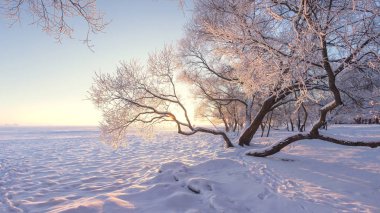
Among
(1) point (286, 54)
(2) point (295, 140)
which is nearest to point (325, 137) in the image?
(2) point (295, 140)

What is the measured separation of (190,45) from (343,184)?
470 inches

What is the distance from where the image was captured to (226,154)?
13.8 metres

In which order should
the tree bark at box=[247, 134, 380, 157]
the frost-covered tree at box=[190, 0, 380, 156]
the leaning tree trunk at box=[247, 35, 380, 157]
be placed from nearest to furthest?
the frost-covered tree at box=[190, 0, 380, 156]
the leaning tree trunk at box=[247, 35, 380, 157]
the tree bark at box=[247, 134, 380, 157]

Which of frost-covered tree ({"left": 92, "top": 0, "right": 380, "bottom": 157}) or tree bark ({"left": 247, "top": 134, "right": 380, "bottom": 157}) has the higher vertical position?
frost-covered tree ({"left": 92, "top": 0, "right": 380, "bottom": 157})

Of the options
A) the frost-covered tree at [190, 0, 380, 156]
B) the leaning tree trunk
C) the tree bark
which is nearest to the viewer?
the frost-covered tree at [190, 0, 380, 156]

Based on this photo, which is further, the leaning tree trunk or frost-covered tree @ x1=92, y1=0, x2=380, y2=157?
the leaning tree trunk

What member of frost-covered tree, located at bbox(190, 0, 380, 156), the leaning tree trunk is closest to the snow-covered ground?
the leaning tree trunk

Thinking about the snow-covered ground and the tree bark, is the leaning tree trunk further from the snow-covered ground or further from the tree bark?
the snow-covered ground

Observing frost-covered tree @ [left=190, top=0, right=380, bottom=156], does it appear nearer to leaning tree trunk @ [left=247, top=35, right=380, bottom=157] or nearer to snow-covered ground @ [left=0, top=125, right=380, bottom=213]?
leaning tree trunk @ [left=247, top=35, right=380, bottom=157]

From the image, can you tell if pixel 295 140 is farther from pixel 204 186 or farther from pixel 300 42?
pixel 300 42

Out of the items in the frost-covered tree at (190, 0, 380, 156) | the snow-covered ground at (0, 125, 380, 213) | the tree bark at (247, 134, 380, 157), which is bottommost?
the snow-covered ground at (0, 125, 380, 213)

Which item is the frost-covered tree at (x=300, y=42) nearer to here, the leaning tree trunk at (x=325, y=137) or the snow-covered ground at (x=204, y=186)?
the leaning tree trunk at (x=325, y=137)

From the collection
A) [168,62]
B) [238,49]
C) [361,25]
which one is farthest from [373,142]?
[168,62]

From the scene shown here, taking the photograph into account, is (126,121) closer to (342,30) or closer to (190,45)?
(190,45)
